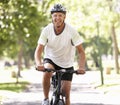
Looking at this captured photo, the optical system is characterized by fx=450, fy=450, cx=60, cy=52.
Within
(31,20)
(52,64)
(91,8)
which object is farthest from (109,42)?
(52,64)

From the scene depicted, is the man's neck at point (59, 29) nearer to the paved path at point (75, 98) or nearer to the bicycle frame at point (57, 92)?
the bicycle frame at point (57, 92)

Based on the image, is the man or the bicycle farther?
the man

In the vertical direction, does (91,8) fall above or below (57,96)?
above

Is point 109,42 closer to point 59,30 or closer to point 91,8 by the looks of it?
point 91,8

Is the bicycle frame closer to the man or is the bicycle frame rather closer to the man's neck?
the man

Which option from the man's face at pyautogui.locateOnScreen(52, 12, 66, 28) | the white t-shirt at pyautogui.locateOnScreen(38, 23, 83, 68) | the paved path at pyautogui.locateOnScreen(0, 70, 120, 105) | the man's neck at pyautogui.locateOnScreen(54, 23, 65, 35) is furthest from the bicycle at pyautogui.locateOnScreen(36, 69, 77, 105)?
the paved path at pyautogui.locateOnScreen(0, 70, 120, 105)

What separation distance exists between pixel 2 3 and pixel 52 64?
46.1ft

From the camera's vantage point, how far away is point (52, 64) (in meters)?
7.37

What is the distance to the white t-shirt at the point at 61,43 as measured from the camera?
23.7 feet

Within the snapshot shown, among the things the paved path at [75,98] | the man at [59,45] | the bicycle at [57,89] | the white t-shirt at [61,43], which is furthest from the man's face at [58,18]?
the paved path at [75,98]

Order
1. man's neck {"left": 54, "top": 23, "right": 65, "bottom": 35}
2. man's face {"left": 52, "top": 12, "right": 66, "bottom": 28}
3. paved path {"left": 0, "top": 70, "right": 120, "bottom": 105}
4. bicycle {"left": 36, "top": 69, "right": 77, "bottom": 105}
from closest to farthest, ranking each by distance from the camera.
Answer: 1. bicycle {"left": 36, "top": 69, "right": 77, "bottom": 105}
2. man's face {"left": 52, "top": 12, "right": 66, "bottom": 28}
3. man's neck {"left": 54, "top": 23, "right": 65, "bottom": 35}
4. paved path {"left": 0, "top": 70, "right": 120, "bottom": 105}

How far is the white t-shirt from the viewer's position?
723 centimetres

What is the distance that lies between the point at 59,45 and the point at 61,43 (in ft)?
0.18

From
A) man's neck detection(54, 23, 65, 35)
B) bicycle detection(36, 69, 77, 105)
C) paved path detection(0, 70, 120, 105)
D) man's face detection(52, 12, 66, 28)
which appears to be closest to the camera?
bicycle detection(36, 69, 77, 105)
